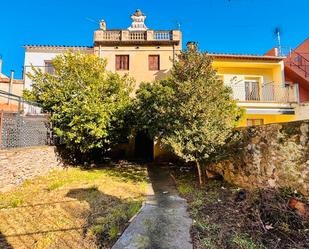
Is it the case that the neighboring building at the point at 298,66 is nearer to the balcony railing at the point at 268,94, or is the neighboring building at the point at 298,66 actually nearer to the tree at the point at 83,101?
the balcony railing at the point at 268,94

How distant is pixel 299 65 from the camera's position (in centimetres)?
1956

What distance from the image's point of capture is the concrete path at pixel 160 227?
414cm

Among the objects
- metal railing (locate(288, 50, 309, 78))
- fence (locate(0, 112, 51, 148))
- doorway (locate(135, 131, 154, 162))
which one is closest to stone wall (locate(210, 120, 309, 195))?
fence (locate(0, 112, 51, 148))

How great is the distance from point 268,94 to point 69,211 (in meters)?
15.7

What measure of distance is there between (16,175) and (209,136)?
297 inches

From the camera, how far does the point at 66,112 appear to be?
10.6 m

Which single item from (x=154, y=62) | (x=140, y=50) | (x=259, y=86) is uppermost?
(x=140, y=50)

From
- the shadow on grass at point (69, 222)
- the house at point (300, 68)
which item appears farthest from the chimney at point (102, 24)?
the house at point (300, 68)

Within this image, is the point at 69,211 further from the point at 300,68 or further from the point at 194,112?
the point at 300,68

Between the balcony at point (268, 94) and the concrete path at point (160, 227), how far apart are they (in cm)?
1132

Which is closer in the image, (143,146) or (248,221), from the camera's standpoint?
(248,221)

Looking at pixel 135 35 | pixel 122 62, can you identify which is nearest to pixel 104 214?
pixel 122 62

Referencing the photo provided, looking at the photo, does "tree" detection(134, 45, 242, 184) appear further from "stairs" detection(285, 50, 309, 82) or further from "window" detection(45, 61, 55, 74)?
"stairs" detection(285, 50, 309, 82)

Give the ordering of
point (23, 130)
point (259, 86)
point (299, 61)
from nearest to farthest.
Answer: point (23, 130)
point (259, 86)
point (299, 61)
